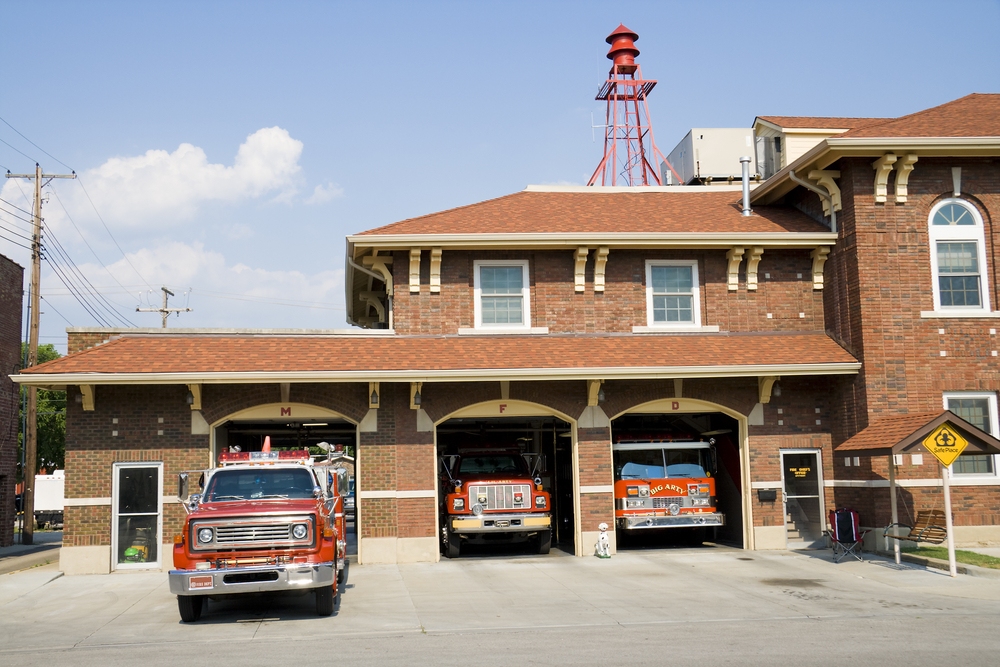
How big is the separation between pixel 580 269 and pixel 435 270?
10.5ft

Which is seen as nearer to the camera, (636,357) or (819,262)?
(636,357)

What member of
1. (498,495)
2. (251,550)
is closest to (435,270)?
(498,495)

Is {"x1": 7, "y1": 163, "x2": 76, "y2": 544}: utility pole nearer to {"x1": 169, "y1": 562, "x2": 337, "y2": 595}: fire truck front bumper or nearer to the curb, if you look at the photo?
{"x1": 169, "y1": 562, "x2": 337, "y2": 595}: fire truck front bumper

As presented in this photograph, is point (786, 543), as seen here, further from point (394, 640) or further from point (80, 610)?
point (80, 610)

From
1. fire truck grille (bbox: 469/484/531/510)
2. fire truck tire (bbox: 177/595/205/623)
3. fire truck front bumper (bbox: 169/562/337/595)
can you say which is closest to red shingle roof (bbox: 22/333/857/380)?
fire truck grille (bbox: 469/484/531/510)

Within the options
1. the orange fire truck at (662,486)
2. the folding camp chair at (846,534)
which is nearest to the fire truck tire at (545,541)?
the orange fire truck at (662,486)

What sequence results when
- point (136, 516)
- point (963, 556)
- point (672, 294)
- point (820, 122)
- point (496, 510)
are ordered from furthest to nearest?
point (820, 122), point (672, 294), point (496, 510), point (136, 516), point (963, 556)

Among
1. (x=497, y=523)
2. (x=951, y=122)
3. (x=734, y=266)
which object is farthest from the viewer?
(x=734, y=266)

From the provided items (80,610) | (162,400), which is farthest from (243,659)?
(162,400)

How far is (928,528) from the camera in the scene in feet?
56.0

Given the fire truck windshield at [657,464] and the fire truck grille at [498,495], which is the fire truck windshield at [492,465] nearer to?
the fire truck grille at [498,495]

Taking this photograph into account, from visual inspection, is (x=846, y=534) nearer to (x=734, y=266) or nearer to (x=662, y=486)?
(x=662, y=486)

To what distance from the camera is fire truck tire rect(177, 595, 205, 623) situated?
11.9 meters

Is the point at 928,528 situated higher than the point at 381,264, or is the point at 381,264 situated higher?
the point at 381,264
